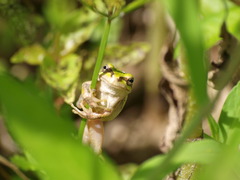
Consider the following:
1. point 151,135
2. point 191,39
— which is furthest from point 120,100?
point 151,135

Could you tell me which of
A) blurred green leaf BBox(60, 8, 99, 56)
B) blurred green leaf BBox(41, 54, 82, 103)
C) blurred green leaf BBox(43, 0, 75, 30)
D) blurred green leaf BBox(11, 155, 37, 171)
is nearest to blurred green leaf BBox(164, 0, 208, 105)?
blurred green leaf BBox(11, 155, 37, 171)

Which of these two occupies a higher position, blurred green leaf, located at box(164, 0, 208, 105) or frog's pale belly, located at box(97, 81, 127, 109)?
blurred green leaf, located at box(164, 0, 208, 105)

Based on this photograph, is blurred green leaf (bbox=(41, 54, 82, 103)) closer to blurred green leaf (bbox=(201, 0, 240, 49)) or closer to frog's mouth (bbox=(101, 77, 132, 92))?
frog's mouth (bbox=(101, 77, 132, 92))

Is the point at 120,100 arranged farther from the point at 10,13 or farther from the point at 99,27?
the point at 99,27

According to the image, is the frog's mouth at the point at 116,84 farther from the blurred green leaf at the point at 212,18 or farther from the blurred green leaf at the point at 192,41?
the blurred green leaf at the point at 192,41

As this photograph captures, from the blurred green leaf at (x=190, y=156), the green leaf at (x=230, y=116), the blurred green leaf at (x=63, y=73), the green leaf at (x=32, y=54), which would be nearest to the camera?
the blurred green leaf at (x=190, y=156)

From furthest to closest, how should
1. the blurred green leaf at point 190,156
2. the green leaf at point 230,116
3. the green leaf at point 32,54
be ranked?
1. the green leaf at point 32,54
2. the green leaf at point 230,116
3. the blurred green leaf at point 190,156

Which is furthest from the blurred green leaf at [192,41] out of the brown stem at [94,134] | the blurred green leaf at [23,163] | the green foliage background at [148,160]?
the blurred green leaf at [23,163]
